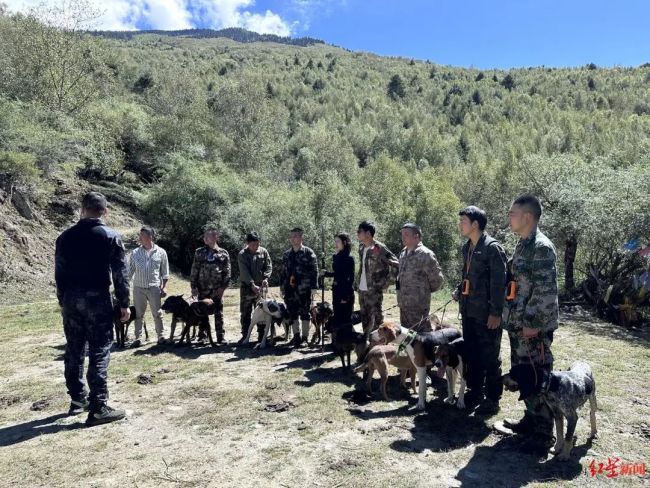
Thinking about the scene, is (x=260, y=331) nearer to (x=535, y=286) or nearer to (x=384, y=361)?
(x=384, y=361)

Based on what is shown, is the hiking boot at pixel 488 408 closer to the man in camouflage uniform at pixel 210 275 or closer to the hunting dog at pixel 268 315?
the hunting dog at pixel 268 315

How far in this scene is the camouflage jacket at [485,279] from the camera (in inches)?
172

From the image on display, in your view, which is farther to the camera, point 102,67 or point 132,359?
point 102,67

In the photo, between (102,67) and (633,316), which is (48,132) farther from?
(633,316)

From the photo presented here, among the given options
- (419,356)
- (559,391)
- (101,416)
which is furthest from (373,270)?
(101,416)

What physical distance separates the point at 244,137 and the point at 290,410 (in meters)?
29.0

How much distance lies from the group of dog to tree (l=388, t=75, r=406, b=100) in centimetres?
8033

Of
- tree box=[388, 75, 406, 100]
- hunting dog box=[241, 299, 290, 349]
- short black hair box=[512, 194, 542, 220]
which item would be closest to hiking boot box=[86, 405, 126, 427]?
hunting dog box=[241, 299, 290, 349]

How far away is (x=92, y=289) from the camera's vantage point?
4.48 metres

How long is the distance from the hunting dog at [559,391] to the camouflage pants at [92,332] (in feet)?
12.6

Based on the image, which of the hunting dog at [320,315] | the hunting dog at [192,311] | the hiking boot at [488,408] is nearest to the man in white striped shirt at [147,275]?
the hunting dog at [192,311]

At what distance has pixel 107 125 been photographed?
947 inches

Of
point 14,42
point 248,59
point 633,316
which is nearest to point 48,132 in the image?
point 14,42

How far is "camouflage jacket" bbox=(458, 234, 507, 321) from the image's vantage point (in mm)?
4379
